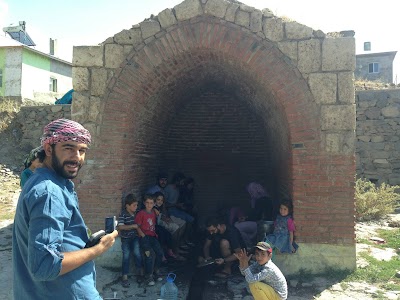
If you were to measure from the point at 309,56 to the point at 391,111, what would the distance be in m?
6.74

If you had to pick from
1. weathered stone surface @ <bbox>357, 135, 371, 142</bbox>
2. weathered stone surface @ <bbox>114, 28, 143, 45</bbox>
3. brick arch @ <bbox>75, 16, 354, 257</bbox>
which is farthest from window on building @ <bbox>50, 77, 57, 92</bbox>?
weathered stone surface @ <bbox>357, 135, 371, 142</bbox>

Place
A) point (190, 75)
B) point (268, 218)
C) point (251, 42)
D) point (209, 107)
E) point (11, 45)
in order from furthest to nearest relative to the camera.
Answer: point (11, 45) → point (209, 107) → point (190, 75) → point (268, 218) → point (251, 42)

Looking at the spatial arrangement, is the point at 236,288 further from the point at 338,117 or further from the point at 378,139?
the point at 378,139

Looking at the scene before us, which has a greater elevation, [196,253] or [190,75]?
[190,75]

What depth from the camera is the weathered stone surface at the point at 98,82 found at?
219 inches

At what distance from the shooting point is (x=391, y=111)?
10445 millimetres

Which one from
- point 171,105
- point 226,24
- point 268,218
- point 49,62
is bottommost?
point 268,218

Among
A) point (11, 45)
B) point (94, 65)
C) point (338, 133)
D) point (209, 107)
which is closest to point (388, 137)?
point (209, 107)

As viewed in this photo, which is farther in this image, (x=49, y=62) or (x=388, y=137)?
(x=49, y=62)

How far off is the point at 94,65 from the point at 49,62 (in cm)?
1881

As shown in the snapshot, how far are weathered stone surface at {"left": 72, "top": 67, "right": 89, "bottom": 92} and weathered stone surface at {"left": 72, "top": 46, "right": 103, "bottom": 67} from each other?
100mm

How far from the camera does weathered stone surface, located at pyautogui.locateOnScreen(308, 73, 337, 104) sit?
5.16 meters

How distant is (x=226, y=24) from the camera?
5.37 metres

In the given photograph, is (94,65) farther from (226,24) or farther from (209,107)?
(209,107)
